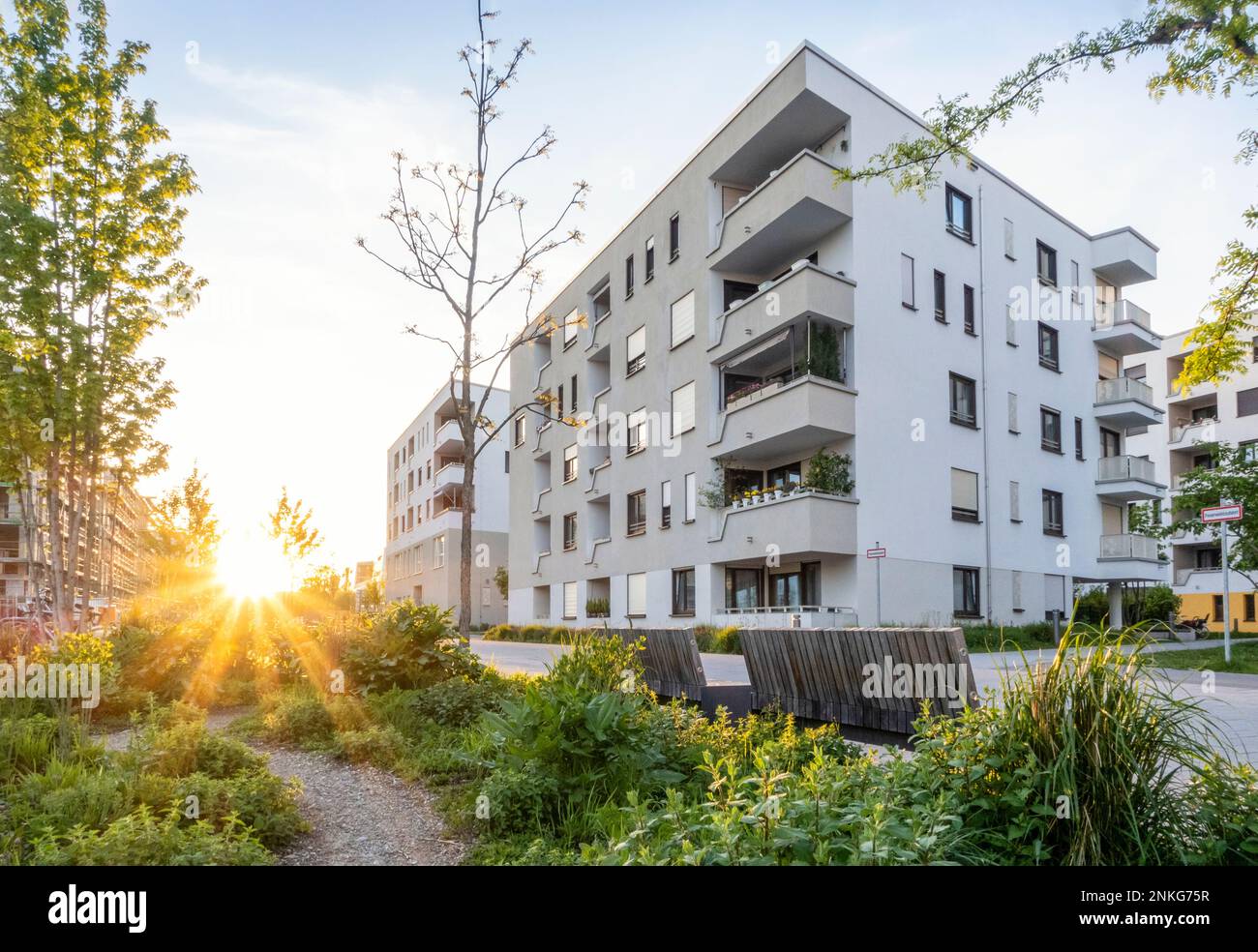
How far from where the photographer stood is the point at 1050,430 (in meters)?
30.3

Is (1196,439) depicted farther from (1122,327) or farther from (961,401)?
(961,401)

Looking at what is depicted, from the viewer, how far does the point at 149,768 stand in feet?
19.5

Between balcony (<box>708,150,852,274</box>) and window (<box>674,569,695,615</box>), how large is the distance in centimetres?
989

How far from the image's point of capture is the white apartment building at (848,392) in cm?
2350

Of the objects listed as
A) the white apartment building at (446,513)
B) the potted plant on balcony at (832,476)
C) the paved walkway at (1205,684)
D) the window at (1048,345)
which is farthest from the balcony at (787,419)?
the white apartment building at (446,513)

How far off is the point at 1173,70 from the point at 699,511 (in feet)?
68.5

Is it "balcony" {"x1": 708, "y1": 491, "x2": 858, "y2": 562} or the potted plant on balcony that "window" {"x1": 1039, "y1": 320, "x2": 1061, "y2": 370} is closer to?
the potted plant on balcony

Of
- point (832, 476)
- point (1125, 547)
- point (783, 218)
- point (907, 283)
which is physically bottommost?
point (1125, 547)

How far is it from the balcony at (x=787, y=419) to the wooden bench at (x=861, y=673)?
14523mm

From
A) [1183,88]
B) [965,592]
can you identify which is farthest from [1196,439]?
[1183,88]

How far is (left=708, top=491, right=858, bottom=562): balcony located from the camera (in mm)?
22219

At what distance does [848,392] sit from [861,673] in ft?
55.5

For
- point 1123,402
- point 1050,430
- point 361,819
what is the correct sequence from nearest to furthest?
1. point 361,819
2. point 1050,430
3. point 1123,402
